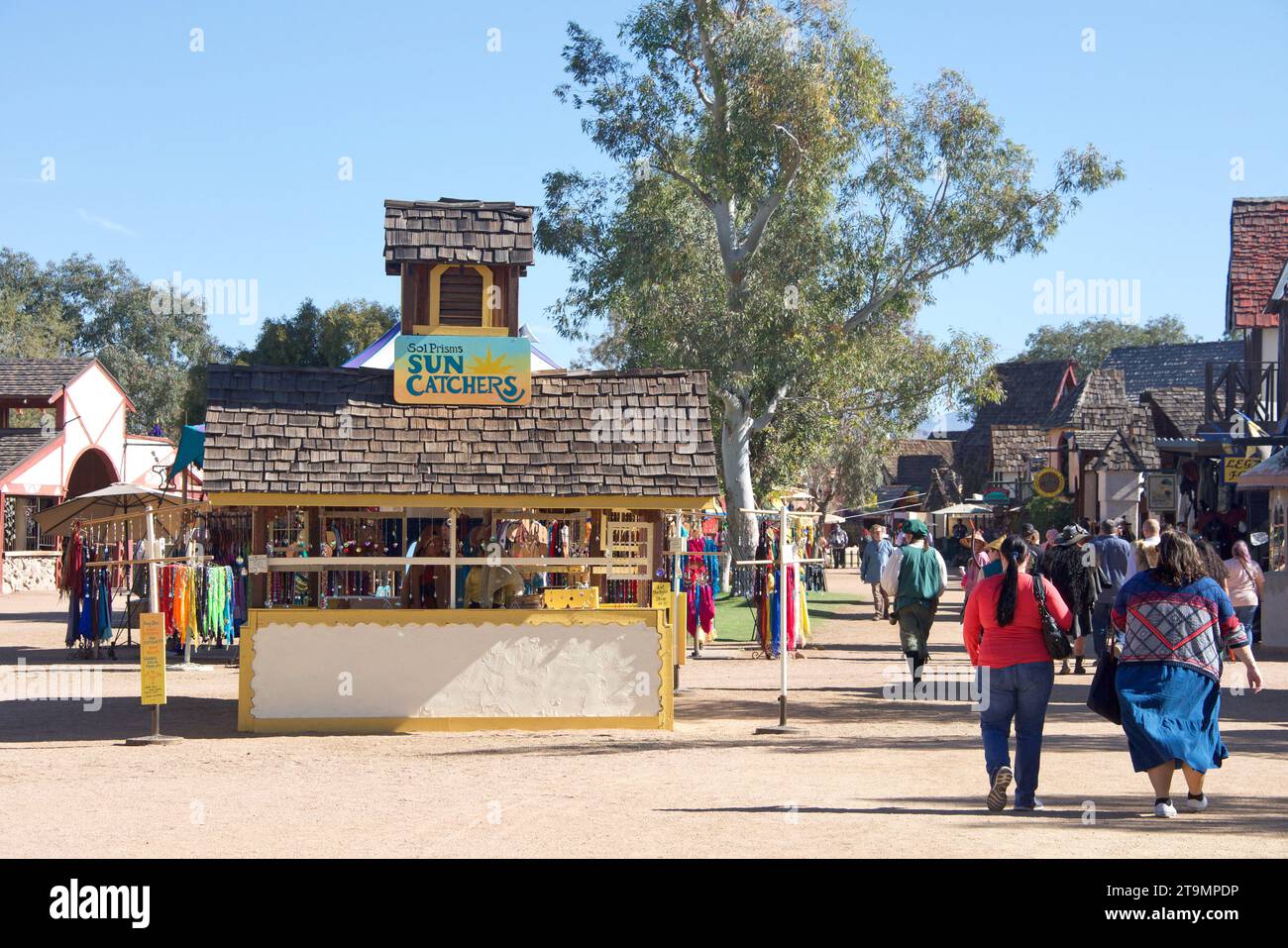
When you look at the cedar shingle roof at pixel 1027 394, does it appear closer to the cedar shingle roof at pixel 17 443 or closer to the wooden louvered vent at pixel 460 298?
the cedar shingle roof at pixel 17 443

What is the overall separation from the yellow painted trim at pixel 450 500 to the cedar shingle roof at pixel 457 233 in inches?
114

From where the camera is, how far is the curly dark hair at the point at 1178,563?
9609 mm

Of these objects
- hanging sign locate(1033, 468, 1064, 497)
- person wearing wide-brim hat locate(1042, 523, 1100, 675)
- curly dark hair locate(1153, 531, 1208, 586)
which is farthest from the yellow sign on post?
hanging sign locate(1033, 468, 1064, 497)

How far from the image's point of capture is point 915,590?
56.7ft

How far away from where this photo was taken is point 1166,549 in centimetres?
967

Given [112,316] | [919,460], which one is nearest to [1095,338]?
[919,460]

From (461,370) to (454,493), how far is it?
159cm

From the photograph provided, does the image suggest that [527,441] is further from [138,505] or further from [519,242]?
[138,505]

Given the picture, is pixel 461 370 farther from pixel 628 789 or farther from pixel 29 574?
pixel 29 574

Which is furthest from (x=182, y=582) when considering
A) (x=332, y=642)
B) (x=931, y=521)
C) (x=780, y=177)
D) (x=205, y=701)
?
(x=931, y=521)

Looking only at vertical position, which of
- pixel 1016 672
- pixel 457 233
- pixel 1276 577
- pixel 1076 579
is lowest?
pixel 1016 672

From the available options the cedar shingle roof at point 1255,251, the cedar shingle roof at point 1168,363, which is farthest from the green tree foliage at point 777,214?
the cedar shingle roof at point 1168,363

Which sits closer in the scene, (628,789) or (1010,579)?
(1010,579)

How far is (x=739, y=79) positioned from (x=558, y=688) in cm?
2216
